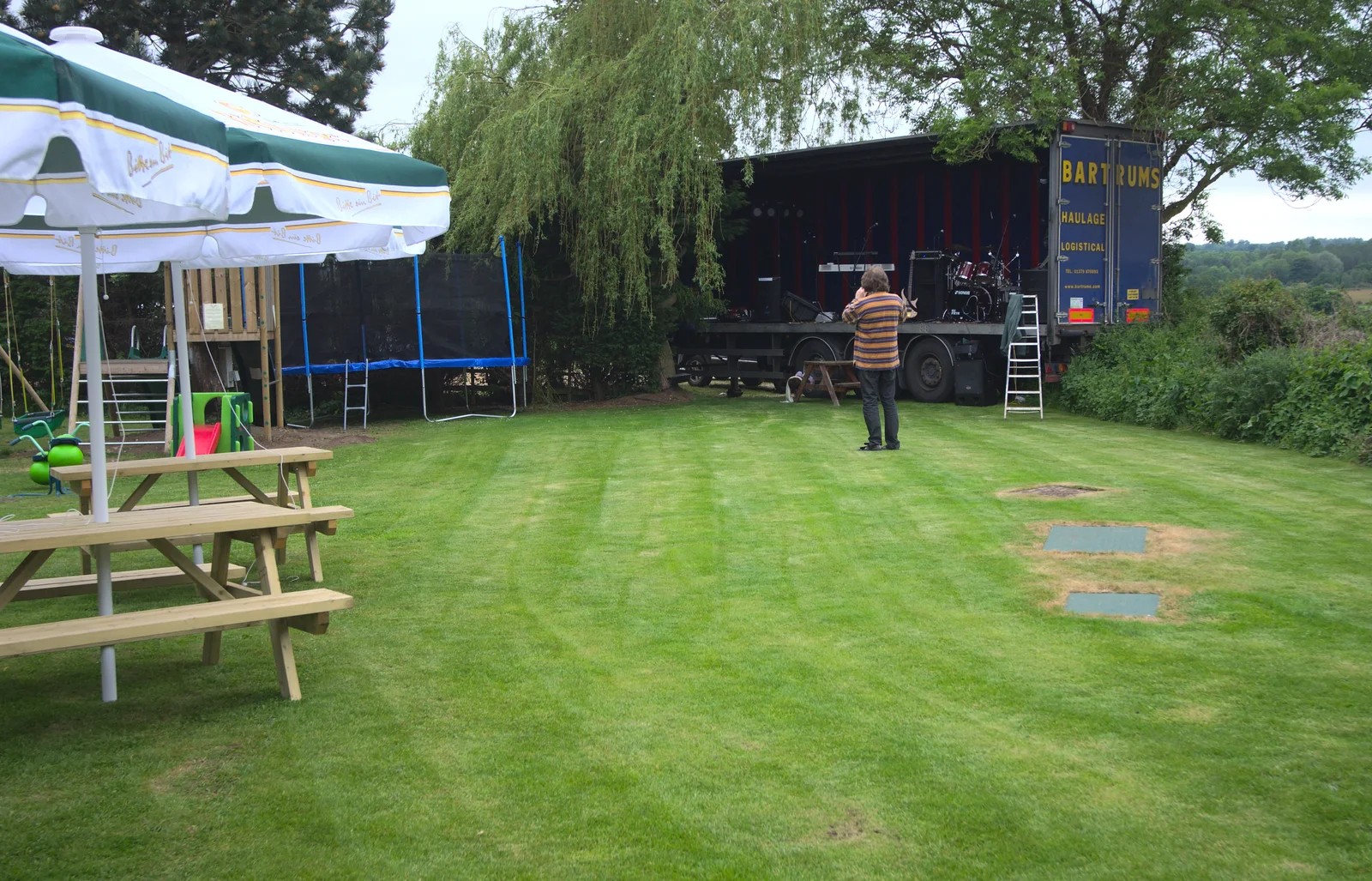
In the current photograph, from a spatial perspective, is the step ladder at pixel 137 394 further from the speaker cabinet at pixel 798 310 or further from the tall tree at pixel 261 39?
the speaker cabinet at pixel 798 310

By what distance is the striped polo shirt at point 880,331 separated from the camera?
11.9 metres

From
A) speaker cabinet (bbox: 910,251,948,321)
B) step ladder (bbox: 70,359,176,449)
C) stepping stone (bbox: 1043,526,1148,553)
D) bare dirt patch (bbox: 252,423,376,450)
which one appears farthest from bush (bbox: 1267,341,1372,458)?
step ladder (bbox: 70,359,176,449)

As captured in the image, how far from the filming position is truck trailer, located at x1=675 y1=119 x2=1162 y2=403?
53.8ft

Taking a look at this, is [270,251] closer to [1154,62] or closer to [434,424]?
[434,424]

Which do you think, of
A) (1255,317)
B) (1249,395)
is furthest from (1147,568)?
(1255,317)

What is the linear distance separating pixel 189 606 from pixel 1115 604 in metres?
4.44

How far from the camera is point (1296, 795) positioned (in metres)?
3.80

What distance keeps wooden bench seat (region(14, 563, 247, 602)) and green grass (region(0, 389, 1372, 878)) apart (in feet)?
0.55

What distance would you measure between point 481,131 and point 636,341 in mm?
3906

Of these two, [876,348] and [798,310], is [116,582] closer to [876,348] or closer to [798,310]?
[876,348]

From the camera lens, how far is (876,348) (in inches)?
468

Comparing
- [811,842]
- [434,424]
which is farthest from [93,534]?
[434,424]

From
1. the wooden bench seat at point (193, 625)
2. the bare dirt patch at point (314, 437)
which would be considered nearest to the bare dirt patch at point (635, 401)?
the bare dirt patch at point (314, 437)

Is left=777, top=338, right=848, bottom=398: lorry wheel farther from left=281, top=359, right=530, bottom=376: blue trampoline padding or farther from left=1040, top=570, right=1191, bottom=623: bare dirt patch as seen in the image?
left=1040, top=570, right=1191, bottom=623: bare dirt patch
